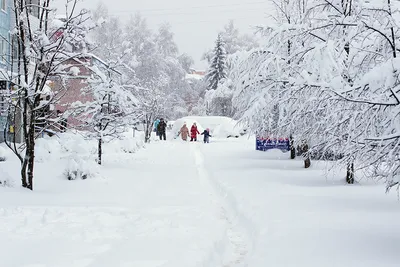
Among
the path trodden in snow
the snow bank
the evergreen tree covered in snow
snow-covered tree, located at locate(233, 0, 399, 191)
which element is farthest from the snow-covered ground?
the evergreen tree covered in snow

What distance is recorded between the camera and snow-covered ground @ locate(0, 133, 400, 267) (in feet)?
19.1

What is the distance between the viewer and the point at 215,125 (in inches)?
1863

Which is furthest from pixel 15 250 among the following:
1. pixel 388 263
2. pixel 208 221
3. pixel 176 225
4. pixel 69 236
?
pixel 388 263

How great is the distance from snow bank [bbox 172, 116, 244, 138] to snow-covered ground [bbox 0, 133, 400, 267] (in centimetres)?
3002

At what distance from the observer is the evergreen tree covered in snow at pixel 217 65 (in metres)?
61.7

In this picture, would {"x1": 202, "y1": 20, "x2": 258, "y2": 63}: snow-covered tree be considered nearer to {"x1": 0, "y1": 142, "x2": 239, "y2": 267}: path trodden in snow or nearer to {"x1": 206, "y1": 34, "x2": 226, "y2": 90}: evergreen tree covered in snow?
{"x1": 206, "y1": 34, "x2": 226, "y2": 90}: evergreen tree covered in snow

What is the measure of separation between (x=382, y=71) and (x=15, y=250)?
4.72m

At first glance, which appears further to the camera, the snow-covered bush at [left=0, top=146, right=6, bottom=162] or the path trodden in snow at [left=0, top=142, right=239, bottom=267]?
the snow-covered bush at [left=0, top=146, right=6, bottom=162]

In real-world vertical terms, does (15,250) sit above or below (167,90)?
below

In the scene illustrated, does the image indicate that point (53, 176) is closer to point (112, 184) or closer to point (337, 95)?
point (112, 184)

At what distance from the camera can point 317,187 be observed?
12203 mm

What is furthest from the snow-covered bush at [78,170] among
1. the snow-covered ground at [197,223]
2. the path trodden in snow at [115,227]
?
the path trodden in snow at [115,227]

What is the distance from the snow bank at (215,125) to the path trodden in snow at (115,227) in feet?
103

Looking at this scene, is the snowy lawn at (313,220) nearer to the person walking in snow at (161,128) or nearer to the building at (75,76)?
the building at (75,76)
